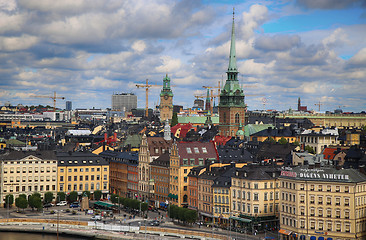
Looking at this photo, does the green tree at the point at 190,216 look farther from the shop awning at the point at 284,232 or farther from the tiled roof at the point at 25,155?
the tiled roof at the point at 25,155

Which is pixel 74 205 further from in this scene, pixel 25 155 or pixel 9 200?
pixel 25 155

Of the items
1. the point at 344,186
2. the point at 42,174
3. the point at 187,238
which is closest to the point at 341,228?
the point at 344,186

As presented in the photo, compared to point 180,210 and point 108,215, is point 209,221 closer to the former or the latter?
point 180,210

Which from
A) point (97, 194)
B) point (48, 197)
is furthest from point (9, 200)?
point (97, 194)

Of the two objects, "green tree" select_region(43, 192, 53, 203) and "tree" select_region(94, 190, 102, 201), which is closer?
"green tree" select_region(43, 192, 53, 203)

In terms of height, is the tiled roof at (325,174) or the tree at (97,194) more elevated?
the tiled roof at (325,174)

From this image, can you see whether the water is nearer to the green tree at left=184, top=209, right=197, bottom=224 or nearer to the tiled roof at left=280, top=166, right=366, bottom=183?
the green tree at left=184, top=209, right=197, bottom=224

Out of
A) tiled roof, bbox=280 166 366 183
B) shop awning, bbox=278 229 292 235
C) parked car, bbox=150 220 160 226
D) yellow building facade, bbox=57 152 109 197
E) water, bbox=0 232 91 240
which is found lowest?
water, bbox=0 232 91 240

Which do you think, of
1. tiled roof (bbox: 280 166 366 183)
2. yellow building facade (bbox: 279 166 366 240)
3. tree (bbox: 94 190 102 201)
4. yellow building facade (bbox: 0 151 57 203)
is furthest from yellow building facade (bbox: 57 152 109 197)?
yellow building facade (bbox: 279 166 366 240)

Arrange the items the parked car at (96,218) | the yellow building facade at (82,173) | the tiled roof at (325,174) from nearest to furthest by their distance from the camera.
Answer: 1. the tiled roof at (325,174)
2. the parked car at (96,218)
3. the yellow building facade at (82,173)

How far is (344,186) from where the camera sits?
359 ft

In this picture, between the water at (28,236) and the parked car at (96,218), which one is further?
the parked car at (96,218)

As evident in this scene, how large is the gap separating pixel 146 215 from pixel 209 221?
1545 cm

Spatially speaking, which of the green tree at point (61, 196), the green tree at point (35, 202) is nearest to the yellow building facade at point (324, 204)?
the green tree at point (35, 202)
